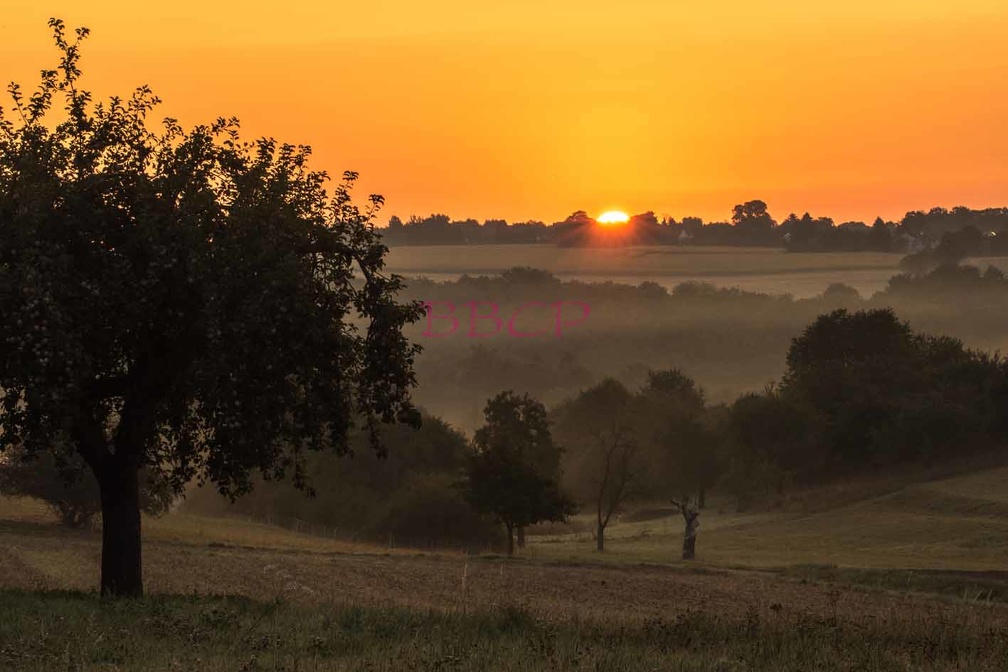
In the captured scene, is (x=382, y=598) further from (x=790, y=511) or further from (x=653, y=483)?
(x=653, y=483)

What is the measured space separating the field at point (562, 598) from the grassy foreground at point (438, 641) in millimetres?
59

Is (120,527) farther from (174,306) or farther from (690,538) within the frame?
(690,538)

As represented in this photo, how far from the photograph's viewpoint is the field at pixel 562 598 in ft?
58.3

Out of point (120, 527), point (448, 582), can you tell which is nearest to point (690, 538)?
point (448, 582)

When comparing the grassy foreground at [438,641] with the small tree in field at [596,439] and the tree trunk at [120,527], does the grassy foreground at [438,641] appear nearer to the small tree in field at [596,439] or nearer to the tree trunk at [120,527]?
the tree trunk at [120,527]

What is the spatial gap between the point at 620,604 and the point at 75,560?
2802 centimetres

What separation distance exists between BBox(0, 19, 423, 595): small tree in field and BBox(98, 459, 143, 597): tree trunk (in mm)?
41

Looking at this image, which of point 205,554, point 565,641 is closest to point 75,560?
point 205,554

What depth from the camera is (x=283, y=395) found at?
2855cm

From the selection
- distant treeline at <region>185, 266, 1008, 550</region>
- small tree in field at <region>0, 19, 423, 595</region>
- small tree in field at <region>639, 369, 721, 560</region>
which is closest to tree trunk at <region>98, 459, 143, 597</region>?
small tree in field at <region>0, 19, 423, 595</region>

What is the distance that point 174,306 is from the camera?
28312mm

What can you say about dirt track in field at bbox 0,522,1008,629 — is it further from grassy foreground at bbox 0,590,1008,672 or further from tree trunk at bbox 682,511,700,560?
grassy foreground at bbox 0,590,1008,672

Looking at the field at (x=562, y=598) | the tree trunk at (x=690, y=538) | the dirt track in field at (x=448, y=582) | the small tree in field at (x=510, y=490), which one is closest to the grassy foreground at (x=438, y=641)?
the field at (x=562, y=598)

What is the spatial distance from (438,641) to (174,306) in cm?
1308
